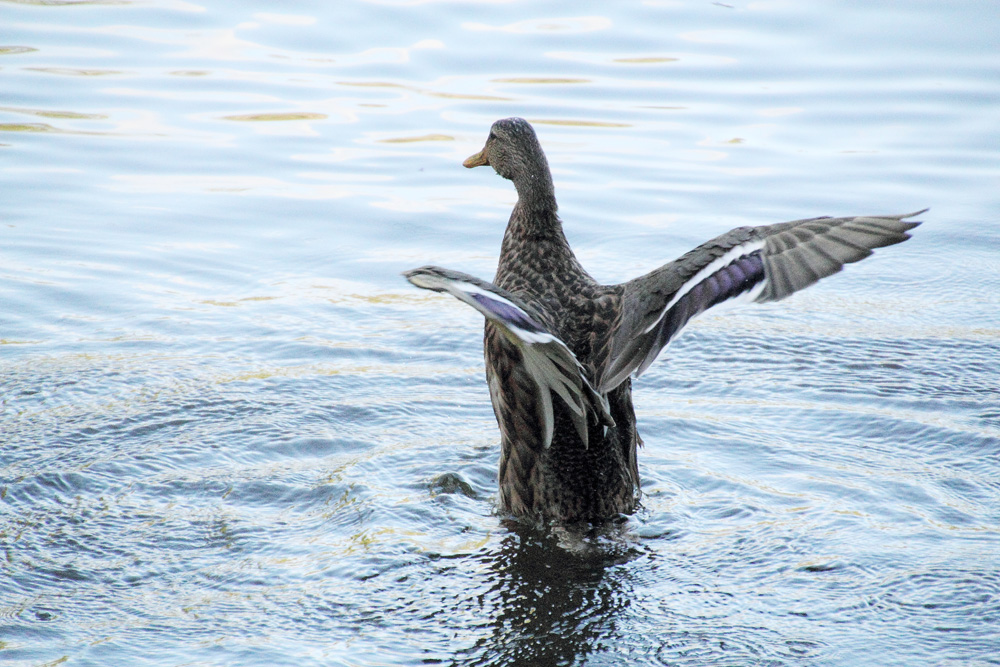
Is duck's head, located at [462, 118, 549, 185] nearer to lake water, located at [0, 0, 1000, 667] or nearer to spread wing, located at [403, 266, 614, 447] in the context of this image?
spread wing, located at [403, 266, 614, 447]

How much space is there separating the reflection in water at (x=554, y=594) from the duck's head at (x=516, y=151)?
145 cm

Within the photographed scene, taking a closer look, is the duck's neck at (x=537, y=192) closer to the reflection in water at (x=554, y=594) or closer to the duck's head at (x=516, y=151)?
the duck's head at (x=516, y=151)

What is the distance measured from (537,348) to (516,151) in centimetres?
157

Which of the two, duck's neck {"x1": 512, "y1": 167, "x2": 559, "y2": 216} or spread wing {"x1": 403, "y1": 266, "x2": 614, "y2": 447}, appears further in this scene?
duck's neck {"x1": 512, "y1": 167, "x2": 559, "y2": 216}

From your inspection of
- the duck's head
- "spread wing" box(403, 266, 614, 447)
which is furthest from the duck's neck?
"spread wing" box(403, 266, 614, 447)

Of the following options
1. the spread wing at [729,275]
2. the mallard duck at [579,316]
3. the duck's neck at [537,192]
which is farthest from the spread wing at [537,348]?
the duck's neck at [537,192]

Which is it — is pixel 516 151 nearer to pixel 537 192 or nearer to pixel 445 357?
pixel 537 192

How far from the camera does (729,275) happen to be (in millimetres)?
3986

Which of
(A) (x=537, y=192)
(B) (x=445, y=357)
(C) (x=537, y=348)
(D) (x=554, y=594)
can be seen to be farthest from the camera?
(B) (x=445, y=357)

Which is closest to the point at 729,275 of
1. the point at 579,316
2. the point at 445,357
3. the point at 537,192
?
the point at 579,316

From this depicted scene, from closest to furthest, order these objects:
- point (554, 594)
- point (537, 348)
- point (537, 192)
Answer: point (537, 348) → point (554, 594) → point (537, 192)

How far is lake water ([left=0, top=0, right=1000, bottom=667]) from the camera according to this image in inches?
149

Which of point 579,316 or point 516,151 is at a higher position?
point 516,151

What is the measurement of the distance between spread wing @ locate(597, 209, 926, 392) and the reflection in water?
0.65 m
